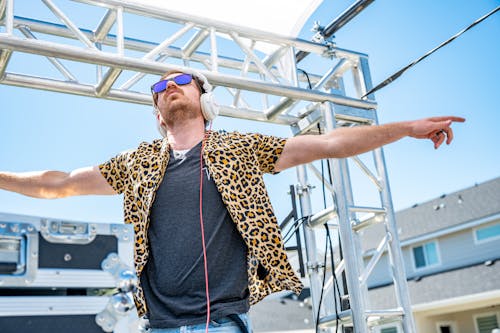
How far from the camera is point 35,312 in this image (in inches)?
58.8

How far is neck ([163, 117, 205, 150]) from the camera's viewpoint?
2.17 meters

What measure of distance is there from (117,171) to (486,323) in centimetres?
1456

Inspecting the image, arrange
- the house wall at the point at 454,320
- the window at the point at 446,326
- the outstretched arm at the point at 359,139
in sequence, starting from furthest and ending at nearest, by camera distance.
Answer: the window at the point at 446,326 < the house wall at the point at 454,320 < the outstretched arm at the point at 359,139

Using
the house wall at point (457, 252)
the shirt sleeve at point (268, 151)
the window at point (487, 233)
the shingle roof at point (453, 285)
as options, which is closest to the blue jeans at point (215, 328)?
the shirt sleeve at point (268, 151)

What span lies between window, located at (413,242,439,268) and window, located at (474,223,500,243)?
140cm

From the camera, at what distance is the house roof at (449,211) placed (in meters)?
16.3

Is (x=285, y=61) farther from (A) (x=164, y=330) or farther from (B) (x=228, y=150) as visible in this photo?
(A) (x=164, y=330)

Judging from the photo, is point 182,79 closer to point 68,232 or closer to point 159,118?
point 159,118

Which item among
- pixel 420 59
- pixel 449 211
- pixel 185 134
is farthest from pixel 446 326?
pixel 185 134

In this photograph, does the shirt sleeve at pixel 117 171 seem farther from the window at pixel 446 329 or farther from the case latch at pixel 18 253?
the window at pixel 446 329

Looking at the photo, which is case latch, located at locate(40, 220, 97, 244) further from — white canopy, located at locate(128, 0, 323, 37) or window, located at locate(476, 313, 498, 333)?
window, located at locate(476, 313, 498, 333)

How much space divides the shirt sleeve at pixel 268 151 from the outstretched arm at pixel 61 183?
61cm

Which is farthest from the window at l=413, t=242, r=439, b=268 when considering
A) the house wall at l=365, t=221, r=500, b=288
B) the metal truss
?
the metal truss

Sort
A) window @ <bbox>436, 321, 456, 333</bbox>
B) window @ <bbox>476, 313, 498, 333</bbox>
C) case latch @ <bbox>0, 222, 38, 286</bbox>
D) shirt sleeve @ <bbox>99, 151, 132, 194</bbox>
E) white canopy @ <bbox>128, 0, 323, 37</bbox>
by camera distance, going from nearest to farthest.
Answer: case latch @ <bbox>0, 222, 38, 286</bbox> → shirt sleeve @ <bbox>99, 151, 132, 194</bbox> → white canopy @ <bbox>128, 0, 323, 37</bbox> → window @ <bbox>476, 313, 498, 333</bbox> → window @ <bbox>436, 321, 456, 333</bbox>
